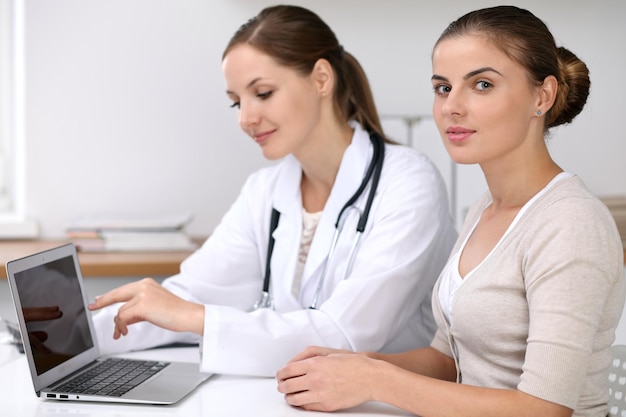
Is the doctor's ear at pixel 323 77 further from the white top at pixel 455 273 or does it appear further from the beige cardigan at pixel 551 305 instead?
the beige cardigan at pixel 551 305

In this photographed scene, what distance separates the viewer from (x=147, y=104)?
2.94 meters

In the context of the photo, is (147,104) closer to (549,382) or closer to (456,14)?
(456,14)

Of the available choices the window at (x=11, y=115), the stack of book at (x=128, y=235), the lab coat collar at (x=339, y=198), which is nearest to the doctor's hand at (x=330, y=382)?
the lab coat collar at (x=339, y=198)

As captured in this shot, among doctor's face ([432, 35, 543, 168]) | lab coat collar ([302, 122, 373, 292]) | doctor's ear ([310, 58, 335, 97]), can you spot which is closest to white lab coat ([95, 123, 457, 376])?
lab coat collar ([302, 122, 373, 292])

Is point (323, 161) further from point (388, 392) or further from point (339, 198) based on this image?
point (388, 392)

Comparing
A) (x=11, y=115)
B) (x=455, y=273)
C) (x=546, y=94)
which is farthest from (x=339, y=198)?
(x=11, y=115)

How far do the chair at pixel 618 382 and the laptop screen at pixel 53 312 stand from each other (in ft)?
2.98

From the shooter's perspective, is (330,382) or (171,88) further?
(171,88)

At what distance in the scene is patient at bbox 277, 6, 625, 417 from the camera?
1122mm

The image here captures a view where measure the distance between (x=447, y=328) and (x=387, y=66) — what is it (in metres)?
1.72

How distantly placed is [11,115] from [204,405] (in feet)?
6.98

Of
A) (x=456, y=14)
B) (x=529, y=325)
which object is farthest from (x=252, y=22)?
(x=456, y=14)

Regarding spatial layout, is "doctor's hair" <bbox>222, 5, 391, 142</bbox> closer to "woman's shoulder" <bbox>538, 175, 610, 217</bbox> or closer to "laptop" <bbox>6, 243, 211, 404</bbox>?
"laptop" <bbox>6, 243, 211, 404</bbox>

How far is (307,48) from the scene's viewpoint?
187cm
